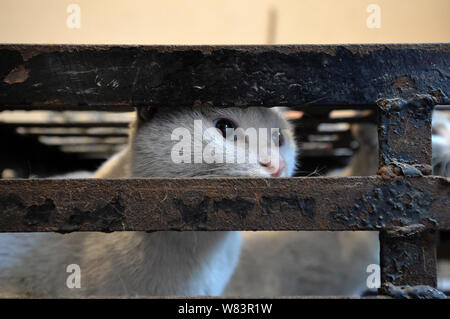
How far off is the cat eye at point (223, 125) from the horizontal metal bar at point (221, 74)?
8.6 inches

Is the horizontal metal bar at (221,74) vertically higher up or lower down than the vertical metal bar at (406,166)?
higher up

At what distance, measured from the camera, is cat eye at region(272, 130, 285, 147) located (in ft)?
3.95

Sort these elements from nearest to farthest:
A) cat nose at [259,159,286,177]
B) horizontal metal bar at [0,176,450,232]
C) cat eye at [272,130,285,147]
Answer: horizontal metal bar at [0,176,450,232] < cat nose at [259,159,286,177] < cat eye at [272,130,285,147]

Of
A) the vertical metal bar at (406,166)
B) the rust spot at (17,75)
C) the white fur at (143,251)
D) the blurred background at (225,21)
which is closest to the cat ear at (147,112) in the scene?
Answer: the white fur at (143,251)

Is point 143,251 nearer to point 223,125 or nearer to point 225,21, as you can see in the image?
point 223,125

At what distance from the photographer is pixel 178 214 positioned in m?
0.83

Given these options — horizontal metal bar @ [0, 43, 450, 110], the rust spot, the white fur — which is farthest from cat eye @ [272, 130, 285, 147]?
the rust spot

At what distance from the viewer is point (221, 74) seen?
869mm

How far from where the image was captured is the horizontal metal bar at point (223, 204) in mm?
824

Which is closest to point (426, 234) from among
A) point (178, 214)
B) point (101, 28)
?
point (178, 214)

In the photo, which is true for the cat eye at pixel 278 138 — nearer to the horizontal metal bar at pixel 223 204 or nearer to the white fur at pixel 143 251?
the white fur at pixel 143 251

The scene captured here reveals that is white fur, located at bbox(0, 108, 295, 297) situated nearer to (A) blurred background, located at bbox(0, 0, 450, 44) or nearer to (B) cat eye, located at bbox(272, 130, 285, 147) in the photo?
(B) cat eye, located at bbox(272, 130, 285, 147)

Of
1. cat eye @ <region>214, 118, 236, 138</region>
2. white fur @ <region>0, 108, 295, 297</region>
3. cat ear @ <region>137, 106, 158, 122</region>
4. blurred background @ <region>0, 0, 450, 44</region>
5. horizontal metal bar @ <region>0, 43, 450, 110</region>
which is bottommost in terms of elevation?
white fur @ <region>0, 108, 295, 297</region>
